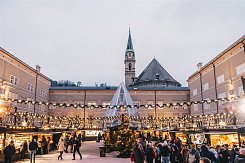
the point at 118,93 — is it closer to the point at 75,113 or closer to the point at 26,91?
the point at 26,91

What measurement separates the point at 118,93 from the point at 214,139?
38.9 feet

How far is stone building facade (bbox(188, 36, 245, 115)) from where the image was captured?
23.6 m

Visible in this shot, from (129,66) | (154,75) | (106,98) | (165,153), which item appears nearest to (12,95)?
(106,98)

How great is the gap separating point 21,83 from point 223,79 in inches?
1108

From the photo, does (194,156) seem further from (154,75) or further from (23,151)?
(154,75)

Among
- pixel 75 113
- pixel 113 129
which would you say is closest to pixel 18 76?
pixel 75 113

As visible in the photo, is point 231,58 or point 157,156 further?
point 231,58

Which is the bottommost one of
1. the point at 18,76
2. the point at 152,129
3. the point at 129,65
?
the point at 152,129

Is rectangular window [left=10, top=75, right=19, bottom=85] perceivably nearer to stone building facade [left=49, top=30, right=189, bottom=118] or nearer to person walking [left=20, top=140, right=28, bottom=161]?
stone building facade [left=49, top=30, right=189, bottom=118]

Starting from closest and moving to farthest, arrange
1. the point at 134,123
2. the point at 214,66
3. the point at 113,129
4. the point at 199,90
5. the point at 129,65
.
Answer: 1. the point at 113,129
2. the point at 134,123
3. the point at 214,66
4. the point at 199,90
5. the point at 129,65

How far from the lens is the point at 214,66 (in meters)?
30.9

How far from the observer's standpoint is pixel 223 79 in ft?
92.6

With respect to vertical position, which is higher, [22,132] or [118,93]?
[118,93]

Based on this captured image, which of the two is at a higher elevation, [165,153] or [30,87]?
[30,87]
